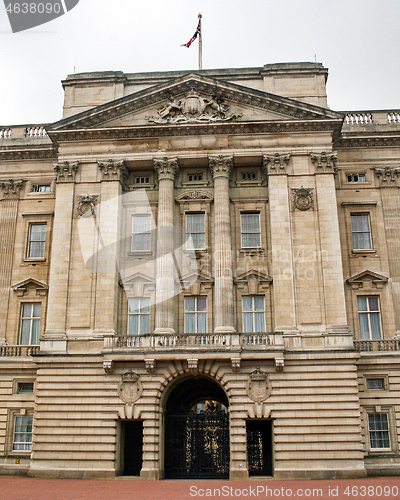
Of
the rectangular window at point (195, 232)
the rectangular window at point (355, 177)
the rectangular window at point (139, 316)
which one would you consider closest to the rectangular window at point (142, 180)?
the rectangular window at point (195, 232)

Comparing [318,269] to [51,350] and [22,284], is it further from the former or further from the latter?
[22,284]

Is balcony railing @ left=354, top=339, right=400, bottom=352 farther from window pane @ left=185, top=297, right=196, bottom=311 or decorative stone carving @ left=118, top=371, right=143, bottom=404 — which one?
decorative stone carving @ left=118, top=371, right=143, bottom=404

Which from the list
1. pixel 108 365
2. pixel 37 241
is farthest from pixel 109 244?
pixel 108 365

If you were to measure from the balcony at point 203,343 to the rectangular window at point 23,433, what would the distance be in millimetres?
7324

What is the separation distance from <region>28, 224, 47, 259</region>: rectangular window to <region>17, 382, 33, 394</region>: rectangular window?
26.5ft

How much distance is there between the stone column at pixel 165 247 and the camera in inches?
1329

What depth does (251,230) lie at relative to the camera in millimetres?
36656

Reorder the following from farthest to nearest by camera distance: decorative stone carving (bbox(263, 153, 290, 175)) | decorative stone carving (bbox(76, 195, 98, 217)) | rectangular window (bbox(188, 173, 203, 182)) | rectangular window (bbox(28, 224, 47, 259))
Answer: rectangular window (bbox(28, 224, 47, 259))
rectangular window (bbox(188, 173, 203, 182))
decorative stone carving (bbox(76, 195, 98, 217))
decorative stone carving (bbox(263, 153, 290, 175))

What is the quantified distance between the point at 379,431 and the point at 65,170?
2429 centimetres

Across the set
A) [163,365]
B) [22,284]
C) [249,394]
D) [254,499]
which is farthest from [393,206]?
[22,284]

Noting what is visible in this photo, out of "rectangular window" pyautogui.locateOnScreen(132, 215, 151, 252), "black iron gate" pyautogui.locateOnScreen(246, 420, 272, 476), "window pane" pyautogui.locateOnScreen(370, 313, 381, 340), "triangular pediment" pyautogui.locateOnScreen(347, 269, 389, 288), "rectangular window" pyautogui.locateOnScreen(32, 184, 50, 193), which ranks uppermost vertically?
"rectangular window" pyautogui.locateOnScreen(32, 184, 50, 193)

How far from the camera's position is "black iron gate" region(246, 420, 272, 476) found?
32.5m

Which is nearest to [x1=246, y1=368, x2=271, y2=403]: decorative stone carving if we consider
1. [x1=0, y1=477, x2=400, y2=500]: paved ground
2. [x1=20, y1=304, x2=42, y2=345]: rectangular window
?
[x1=0, y1=477, x2=400, y2=500]: paved ground

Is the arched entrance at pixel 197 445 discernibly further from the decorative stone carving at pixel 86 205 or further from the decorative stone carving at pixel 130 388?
the decorative stone carving at pixel 86 205
